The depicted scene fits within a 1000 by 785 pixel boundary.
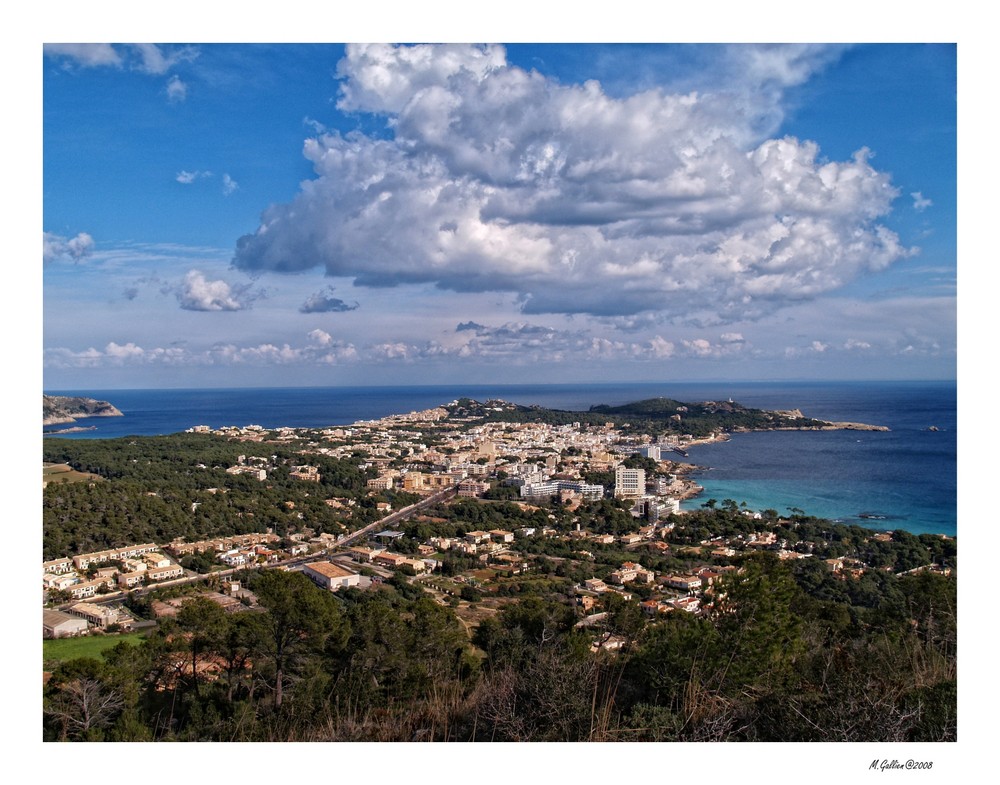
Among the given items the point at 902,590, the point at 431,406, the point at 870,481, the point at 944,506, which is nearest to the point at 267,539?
the point at 902,590

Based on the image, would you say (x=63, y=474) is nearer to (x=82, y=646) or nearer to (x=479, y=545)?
(x=82, y=646)

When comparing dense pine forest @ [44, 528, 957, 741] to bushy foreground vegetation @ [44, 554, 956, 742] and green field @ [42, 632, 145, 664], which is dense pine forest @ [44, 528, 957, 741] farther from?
green field @ [42, 632, 145, 664]

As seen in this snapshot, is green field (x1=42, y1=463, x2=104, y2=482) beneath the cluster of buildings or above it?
above

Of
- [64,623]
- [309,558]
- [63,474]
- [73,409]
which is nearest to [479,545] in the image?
[309,558]

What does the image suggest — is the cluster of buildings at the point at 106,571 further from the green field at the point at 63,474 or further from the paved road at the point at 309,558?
the green field at the point at 63,474

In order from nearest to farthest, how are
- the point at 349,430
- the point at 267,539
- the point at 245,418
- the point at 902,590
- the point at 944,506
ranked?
the point at 902,590 < the point at 944,506 < the point at 267,539 < the point at 349,430 < the point at 245,418

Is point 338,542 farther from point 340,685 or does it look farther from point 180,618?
point 340,685

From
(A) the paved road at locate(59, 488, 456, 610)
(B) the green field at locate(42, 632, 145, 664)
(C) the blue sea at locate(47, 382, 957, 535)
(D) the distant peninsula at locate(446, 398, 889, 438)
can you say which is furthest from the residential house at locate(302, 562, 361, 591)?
(D) the distant peninsula at locate(446, 398, 889, 438)
